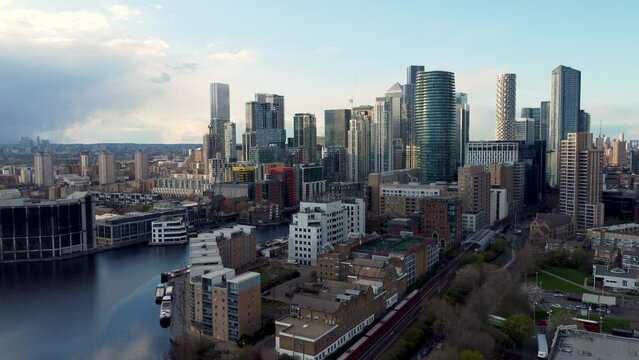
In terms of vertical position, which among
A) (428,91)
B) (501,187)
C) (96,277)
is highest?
(428,91)

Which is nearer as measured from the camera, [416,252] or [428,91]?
[416,252]

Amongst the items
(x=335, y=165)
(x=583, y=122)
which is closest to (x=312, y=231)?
(x=335, y=165)

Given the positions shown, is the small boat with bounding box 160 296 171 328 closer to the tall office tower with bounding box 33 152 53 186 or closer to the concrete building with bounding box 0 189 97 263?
the concrete building with bounding box 0 189 97 263

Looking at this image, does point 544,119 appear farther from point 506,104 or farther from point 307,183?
point 307,183

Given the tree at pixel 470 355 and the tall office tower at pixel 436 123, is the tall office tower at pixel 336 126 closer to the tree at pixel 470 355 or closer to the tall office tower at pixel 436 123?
the tall office tower at pixel 436 123

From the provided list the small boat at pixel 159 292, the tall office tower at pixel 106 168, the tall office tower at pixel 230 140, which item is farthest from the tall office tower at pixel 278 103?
the small boat at pixel 159 292

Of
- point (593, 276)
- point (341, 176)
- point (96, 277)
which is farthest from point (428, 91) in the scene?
point (96, 277)

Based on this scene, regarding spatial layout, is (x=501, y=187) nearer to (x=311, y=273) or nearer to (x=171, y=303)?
(x=311, y=273)
